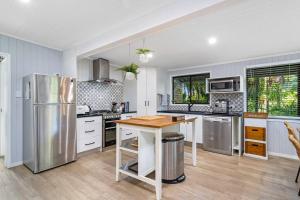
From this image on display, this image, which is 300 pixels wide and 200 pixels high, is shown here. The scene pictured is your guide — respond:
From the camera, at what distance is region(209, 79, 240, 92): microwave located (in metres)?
3.98

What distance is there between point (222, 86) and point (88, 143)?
349cm

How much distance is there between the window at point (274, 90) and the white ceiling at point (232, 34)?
17.7 inches

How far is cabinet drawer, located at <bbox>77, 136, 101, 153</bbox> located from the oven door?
3146mm

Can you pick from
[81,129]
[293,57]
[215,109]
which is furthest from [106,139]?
[293,57]

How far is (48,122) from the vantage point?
2930mm

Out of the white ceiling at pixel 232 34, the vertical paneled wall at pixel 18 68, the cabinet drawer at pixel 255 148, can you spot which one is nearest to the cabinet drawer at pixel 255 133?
the cabinet drawer at pixel 255 148

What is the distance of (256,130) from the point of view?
3.61 meters

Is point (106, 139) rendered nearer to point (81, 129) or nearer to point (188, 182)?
point (81, 129)

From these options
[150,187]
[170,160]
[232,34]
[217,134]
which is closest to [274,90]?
[217,134]

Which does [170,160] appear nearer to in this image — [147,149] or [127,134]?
[147,149]

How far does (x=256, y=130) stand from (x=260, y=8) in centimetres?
259

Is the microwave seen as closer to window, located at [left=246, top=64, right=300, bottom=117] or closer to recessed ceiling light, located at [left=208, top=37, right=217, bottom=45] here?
window, located at [left=246, top=64, right=300, bottom=117]

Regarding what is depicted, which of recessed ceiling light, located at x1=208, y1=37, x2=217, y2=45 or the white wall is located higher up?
recessed ceiling light, located at x1=208, y1=37, x2=217, y2=45

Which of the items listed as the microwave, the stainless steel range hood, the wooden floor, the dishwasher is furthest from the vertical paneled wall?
the microwave
